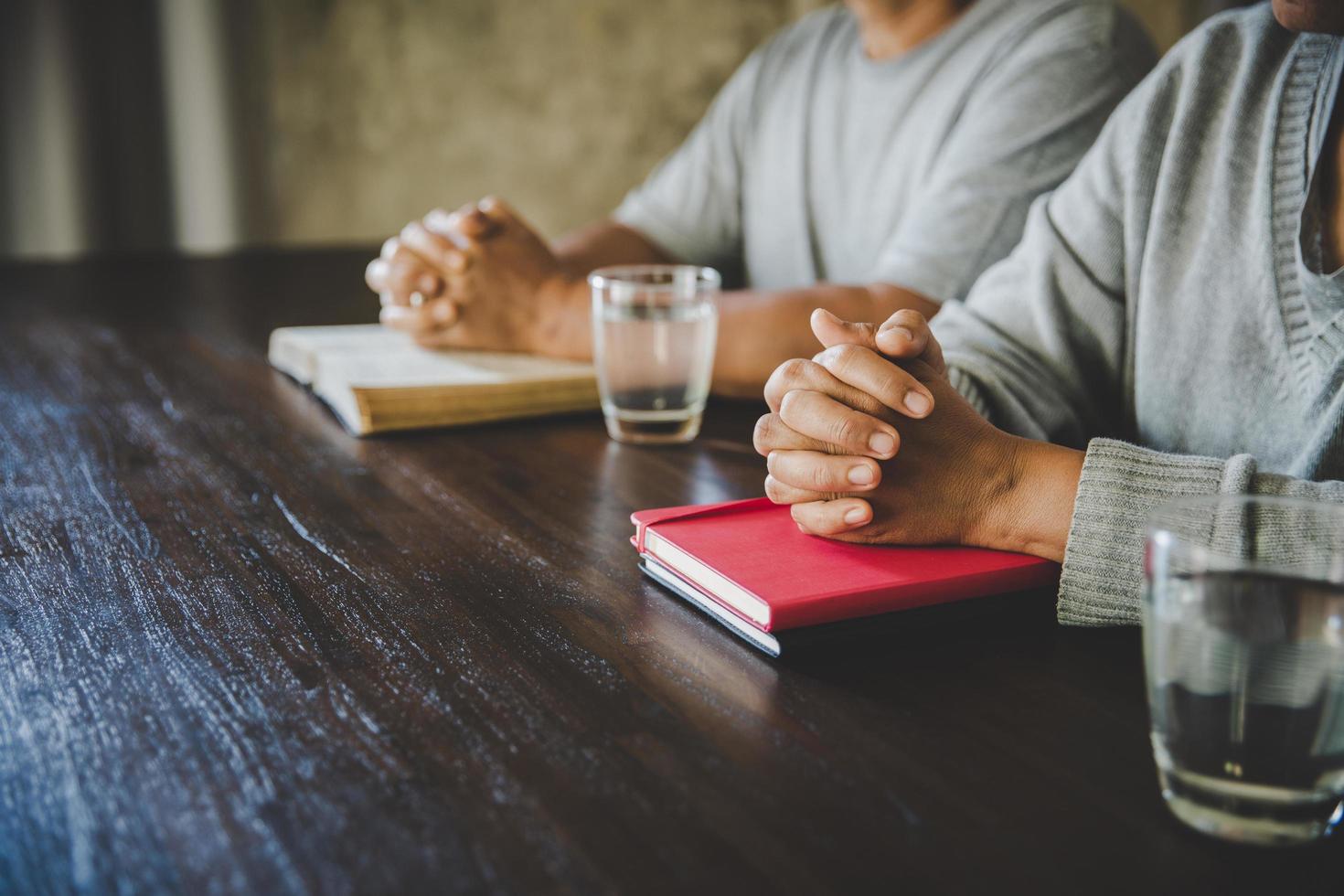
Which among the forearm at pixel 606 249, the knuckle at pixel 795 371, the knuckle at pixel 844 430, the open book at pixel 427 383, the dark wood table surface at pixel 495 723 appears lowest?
the open book at pixel 427 383

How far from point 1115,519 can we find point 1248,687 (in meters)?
0.25

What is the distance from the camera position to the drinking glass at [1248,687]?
1.30 ft

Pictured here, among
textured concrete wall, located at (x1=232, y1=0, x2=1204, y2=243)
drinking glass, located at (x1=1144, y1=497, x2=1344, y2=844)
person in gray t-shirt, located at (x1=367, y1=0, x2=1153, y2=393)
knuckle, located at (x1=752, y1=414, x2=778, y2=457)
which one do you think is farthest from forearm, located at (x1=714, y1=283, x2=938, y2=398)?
textured concrete wall, located at (x1=232, y1=0, x2=1204, y2=243)

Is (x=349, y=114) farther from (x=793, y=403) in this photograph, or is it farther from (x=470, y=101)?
(x=793, y=403)

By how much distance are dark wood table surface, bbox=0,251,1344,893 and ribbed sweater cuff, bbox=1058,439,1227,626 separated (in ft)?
0.06

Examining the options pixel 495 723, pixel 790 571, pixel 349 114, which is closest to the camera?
pixel 495 723

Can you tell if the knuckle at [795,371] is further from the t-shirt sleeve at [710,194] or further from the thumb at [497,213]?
the t-shirt sleeve at [710,194]

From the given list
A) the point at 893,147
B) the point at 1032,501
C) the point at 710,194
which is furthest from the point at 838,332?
the point at 710,194

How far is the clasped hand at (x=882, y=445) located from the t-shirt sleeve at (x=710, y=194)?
106cm

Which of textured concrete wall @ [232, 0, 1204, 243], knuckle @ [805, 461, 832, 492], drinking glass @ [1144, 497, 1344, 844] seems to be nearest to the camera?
drinking glass @ [1144, 497, 1344, 844]

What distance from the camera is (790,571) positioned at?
625 millimetres

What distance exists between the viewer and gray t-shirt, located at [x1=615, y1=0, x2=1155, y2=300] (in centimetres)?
126

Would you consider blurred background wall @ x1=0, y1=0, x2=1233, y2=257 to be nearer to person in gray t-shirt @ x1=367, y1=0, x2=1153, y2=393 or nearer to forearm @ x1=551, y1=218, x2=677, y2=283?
person in gray t-shirt @ x1=367, y1=0, x2=1153, y2=393

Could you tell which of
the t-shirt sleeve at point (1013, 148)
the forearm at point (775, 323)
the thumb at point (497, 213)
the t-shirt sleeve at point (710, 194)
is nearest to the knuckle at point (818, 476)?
the forearm at point (775, 323)
